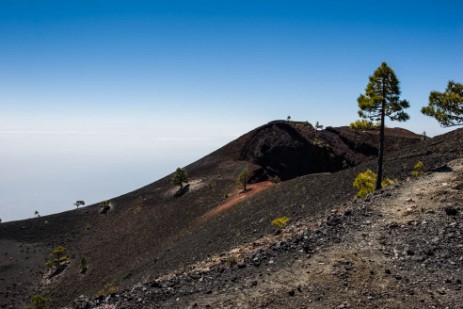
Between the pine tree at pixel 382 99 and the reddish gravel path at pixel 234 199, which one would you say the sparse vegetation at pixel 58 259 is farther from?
the pine tree at pixel 382 99

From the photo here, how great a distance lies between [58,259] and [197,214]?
19.3 m

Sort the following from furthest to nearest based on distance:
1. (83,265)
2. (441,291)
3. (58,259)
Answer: (58,259), (83,265), (441,291)

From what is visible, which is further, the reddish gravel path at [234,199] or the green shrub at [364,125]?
→ the reddish gravel path at [234,199]

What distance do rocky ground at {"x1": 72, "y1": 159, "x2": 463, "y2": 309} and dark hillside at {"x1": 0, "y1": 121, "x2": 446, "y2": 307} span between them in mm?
9535

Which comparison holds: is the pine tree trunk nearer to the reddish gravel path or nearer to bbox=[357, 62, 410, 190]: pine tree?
bbox=[357, 62, 410, 190]: pine tree

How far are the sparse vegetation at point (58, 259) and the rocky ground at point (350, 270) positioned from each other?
32862 mm

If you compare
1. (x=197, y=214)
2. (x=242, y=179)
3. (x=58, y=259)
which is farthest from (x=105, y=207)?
(x=242, y=179)

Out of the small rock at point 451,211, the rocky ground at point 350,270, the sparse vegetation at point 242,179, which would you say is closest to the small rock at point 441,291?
the rocky ground at point 350,270

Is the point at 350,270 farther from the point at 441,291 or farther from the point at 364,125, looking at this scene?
the point at 364,125

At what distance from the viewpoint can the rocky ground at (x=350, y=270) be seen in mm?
11562

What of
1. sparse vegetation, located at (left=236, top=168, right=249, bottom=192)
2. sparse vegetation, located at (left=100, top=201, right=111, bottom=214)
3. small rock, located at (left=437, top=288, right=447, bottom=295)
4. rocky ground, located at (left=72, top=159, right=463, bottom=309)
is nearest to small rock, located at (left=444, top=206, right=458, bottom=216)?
rocky ground, located at (left=72, top=159, right=463, bottom=309)

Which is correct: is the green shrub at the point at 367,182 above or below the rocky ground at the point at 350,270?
above

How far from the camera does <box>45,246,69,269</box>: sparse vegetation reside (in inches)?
1702

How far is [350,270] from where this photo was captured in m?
13.0
